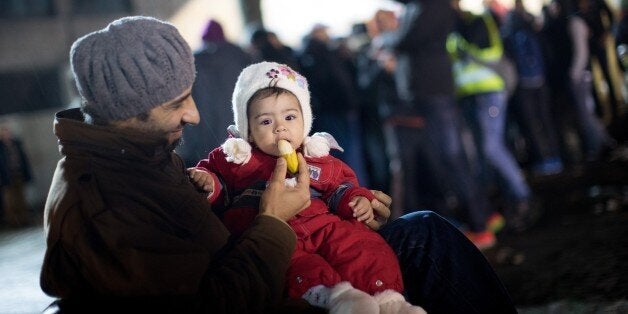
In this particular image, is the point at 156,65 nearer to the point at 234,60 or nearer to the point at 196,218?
the point at 196,218

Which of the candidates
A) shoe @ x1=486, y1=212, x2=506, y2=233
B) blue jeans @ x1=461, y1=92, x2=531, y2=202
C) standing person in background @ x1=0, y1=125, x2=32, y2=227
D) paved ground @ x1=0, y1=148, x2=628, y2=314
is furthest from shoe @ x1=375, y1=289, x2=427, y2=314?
standing person in background @ x1=0, y1=125, x2=32, y2=227

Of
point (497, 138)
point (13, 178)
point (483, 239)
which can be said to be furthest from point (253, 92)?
point (13, 178)

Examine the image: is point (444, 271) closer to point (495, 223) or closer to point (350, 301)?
point (350, 301)

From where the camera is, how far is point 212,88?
286cm

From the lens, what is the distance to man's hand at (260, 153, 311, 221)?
170cm

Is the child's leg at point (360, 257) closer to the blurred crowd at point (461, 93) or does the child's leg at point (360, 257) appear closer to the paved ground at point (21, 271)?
the blurred crowd at point (461, 93)

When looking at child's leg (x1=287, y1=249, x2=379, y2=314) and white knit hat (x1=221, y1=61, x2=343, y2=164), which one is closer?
child's leg (x1=287, y1=249, x2=379, y2=314)

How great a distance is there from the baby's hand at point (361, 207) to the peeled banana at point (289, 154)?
21 centimetres

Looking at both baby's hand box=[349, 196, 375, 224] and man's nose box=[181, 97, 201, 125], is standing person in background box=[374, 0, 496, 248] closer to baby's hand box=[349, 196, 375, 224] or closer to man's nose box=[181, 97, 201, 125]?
baby's hand box=[349, 196, 375, 224]

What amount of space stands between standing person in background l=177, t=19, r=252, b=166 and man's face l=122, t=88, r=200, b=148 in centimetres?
14

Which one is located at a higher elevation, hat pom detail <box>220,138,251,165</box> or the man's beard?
the man's beard

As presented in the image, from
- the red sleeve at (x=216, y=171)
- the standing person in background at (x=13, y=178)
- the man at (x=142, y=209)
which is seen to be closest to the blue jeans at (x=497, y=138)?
the red sleeve at (x=216, y=171)

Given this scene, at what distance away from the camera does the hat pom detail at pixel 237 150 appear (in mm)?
1847

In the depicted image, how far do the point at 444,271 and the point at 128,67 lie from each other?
1065mm
